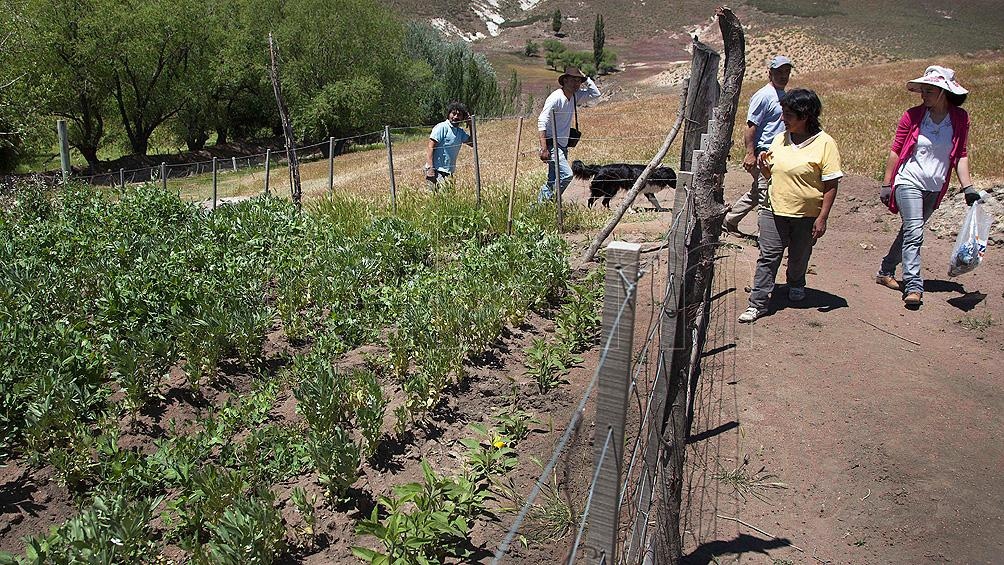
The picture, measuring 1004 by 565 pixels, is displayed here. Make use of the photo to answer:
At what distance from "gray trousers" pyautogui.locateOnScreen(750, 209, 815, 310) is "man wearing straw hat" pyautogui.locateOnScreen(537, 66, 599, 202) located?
9.65ft

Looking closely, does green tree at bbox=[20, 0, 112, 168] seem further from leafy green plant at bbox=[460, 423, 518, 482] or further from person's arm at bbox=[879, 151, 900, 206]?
person's arm at bbox=[879, 151, 900, 206]

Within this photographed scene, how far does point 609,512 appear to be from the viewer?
192 cm

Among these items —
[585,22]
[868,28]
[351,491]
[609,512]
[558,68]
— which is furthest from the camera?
[585,22]

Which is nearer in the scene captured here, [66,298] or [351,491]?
[351,491]

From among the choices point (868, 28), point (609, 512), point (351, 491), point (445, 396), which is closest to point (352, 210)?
point (445, 396)

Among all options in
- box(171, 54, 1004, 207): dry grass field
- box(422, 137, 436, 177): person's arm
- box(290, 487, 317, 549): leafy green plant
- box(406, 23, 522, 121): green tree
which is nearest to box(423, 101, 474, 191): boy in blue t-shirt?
box(422, 137, 436, 177): person's arm

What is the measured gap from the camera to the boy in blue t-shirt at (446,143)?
8.53 meters

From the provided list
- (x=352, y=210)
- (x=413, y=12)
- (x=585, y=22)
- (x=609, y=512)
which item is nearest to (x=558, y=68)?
(x=585, y=22)

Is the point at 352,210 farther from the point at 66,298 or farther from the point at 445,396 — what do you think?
the point at 445,396

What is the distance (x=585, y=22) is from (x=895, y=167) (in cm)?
13491

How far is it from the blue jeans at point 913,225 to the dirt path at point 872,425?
27 cm

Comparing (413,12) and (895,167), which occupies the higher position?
(413,12)

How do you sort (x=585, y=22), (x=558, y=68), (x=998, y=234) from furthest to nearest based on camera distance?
1. (x=585, y=22)
2. (x=558, y=68)
3. (x=998, y=234)

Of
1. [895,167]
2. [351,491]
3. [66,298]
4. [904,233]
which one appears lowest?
[351,491]
